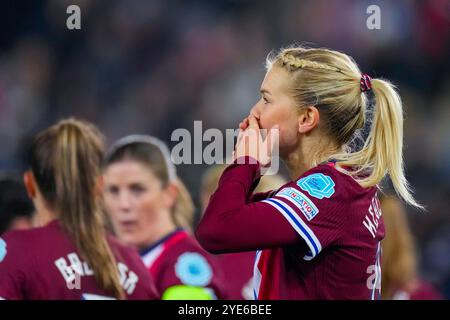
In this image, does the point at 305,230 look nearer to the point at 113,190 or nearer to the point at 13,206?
the point at 13,206

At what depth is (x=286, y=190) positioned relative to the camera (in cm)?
260

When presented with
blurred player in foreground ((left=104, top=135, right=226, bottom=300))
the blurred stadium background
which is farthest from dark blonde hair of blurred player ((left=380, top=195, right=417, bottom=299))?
the blurred stadium background

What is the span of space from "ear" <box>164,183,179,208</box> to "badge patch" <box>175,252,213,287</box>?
24.7 inches

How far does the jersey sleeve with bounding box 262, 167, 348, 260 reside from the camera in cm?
252

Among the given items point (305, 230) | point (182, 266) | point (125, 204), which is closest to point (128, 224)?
point (125, 204)

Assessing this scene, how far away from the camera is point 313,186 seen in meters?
2.58

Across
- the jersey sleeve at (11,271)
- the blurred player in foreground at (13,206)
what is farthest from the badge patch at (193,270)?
the jersey sleeve at (11,271)

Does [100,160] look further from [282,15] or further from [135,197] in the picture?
[282,15]

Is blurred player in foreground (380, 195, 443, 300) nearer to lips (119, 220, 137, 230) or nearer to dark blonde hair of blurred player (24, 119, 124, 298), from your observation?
lips (119, 220, 137, 230)

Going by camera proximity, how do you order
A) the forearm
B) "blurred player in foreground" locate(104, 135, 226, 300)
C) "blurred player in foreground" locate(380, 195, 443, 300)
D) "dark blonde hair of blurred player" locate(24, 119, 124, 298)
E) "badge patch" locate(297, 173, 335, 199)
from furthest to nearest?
"blurred player in foreground" locate(380, 195, 443, 300), "blurred player in foreground" locate(104, 135, 226, 300), "dark blonde hair of blurred player" locate(24, 119, 124, 298), "badge patch" locate(297, 173, 335, 199), the forearm

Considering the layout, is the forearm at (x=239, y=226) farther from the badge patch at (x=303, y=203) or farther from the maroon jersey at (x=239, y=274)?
the maroon jersey at (x=239, y=274)

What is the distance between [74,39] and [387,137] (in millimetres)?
7443

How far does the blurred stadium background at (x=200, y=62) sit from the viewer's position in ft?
30.1
